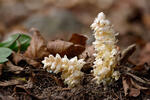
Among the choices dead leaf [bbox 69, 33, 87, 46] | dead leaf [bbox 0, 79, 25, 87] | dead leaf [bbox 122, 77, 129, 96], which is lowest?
dead leaf [bbox 122, 77, 129, 96]

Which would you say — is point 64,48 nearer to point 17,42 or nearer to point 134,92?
point 17,42

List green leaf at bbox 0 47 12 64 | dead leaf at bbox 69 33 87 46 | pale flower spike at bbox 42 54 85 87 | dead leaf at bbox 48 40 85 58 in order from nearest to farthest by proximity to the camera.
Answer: pale flower spike at bbox 42 54 85 87 < green leaf at bbox 0 47 12 64 < dead leaf at bbox 48 40 85 58 < dead leaf at bbox 69 33 87 46

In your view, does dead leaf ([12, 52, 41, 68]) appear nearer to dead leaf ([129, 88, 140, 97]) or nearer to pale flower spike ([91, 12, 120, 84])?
pale flower spike ([91, 12, 120, 84])

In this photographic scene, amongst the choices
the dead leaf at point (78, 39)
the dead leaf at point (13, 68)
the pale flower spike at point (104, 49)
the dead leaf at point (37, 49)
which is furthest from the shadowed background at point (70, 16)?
the pale flower spike at point (104, 49)

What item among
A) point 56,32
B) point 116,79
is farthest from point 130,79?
point 56,32

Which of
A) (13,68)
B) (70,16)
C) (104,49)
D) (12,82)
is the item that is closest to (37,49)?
(13,68)

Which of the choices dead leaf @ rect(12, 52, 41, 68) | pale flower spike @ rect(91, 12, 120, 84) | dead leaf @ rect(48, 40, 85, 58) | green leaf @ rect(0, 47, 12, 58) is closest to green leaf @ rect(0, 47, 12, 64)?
green leaf @ rect(0, 47, 12, 58)

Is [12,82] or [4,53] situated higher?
[4,53]

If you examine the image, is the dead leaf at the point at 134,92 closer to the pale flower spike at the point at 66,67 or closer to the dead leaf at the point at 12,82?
the pale flower spike at the point at 66,67
